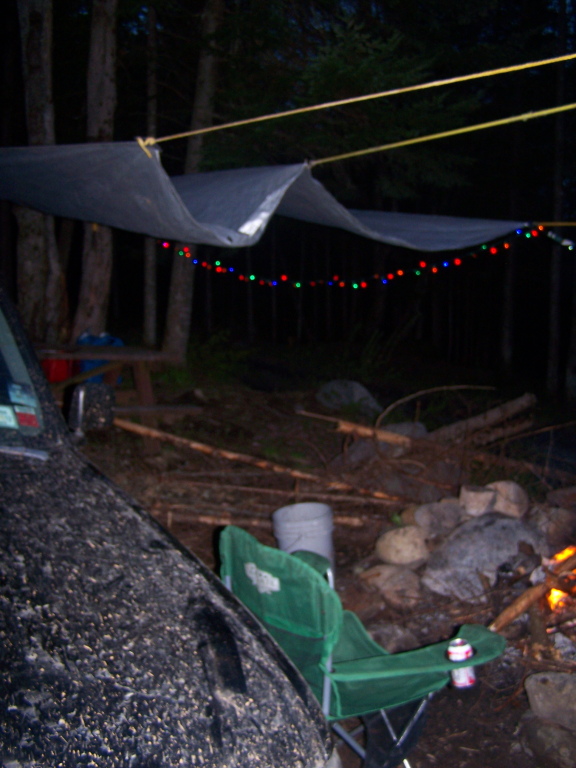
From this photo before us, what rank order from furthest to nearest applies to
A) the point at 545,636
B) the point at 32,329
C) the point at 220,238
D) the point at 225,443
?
the point at 32,329, the point at 225,443, the point at 220,238, the point at 545,636

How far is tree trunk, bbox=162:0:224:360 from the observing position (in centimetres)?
800

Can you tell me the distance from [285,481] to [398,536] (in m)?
1.81

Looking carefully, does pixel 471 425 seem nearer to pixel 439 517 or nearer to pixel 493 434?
pixel 493 434

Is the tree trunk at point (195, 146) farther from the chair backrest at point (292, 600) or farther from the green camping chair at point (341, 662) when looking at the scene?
the green camping chair at point (341, 662)

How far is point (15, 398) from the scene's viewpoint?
217 cm

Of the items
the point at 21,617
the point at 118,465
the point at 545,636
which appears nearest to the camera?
the point at 21,617

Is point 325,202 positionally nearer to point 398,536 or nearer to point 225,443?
point 398,536

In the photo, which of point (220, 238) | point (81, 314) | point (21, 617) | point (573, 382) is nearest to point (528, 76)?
point (573, 382)

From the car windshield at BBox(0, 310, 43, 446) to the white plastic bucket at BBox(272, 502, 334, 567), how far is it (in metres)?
2.26

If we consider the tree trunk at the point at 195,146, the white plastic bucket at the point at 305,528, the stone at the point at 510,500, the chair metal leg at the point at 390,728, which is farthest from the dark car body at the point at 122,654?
the tree trunk at the point at 195,146

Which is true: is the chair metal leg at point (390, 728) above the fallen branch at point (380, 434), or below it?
below

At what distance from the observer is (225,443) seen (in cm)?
678

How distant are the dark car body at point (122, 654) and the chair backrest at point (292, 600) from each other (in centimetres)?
45

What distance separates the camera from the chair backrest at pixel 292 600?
6.70ft
